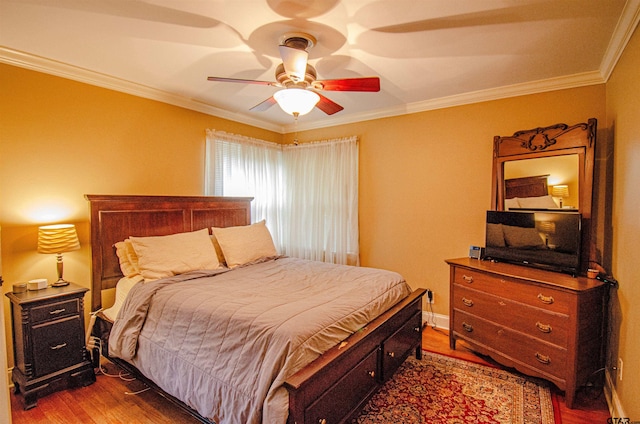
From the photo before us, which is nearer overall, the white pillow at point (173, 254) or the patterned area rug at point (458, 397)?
the patterned area rug at point (458, 397)

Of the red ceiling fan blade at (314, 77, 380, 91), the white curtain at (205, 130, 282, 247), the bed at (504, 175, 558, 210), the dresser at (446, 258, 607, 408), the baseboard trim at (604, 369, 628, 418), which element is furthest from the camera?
Answer: the white curtain at (205, 130, 282, 247)

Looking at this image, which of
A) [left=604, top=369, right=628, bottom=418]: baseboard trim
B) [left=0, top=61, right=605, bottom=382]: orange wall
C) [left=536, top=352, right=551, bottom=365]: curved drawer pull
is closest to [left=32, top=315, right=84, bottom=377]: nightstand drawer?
[left=0, top=61, right=605, bottom=382]: orange wall

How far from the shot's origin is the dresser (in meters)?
2.20

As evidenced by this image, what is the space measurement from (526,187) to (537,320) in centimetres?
123

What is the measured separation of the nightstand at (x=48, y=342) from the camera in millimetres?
2215

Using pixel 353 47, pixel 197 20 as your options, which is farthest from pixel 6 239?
pixel 353 47

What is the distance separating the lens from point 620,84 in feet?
7.47

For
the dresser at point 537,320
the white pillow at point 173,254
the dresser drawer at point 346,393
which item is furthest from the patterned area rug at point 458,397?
the white pillow at point 173,254

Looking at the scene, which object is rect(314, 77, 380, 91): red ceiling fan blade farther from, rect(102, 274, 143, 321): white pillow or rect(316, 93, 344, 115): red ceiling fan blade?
rect(102, 274, 143, 321): white pillow

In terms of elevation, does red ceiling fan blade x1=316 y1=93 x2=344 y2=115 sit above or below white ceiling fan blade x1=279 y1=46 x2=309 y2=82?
below

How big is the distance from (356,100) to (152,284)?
8.92 feet

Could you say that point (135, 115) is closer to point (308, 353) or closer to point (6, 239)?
point (6, 239)

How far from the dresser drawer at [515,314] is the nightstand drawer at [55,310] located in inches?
126

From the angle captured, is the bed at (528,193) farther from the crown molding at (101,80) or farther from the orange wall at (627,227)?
the crown molding at (101,80)
